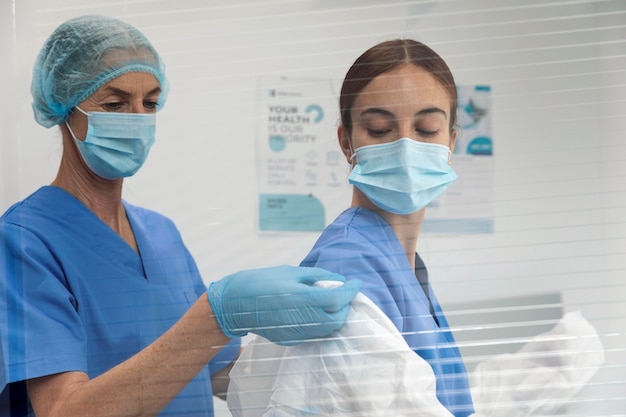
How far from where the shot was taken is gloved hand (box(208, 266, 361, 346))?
2.94 feet

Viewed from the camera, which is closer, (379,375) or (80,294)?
(379,375)

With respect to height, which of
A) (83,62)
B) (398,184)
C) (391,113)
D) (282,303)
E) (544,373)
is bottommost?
(544,373)

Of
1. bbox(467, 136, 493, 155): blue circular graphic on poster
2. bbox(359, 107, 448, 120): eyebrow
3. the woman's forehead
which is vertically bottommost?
bbox(467, 136, 493, 155): blue circular graphic on poster

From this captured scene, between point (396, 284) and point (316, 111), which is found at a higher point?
point (316, 111)

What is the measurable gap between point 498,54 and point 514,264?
31 centimetres

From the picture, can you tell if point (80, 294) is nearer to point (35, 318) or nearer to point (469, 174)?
point (35, 318)

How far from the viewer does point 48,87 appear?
1037 millimetres

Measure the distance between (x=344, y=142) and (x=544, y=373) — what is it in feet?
1.49

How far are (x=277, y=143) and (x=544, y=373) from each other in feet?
1.73

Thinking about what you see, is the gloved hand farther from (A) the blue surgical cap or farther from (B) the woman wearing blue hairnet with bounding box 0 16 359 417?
(A) the blue surgical cap

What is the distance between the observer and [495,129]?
96 cm

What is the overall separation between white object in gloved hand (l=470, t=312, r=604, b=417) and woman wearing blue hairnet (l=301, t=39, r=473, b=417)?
5 centimetres

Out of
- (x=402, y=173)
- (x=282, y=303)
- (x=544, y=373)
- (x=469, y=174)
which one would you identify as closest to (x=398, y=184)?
(x=402, y=173)

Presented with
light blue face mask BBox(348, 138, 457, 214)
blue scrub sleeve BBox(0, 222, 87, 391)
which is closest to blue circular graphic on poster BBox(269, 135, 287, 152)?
light blue face mask BBox(348, 138, 457, 214)
